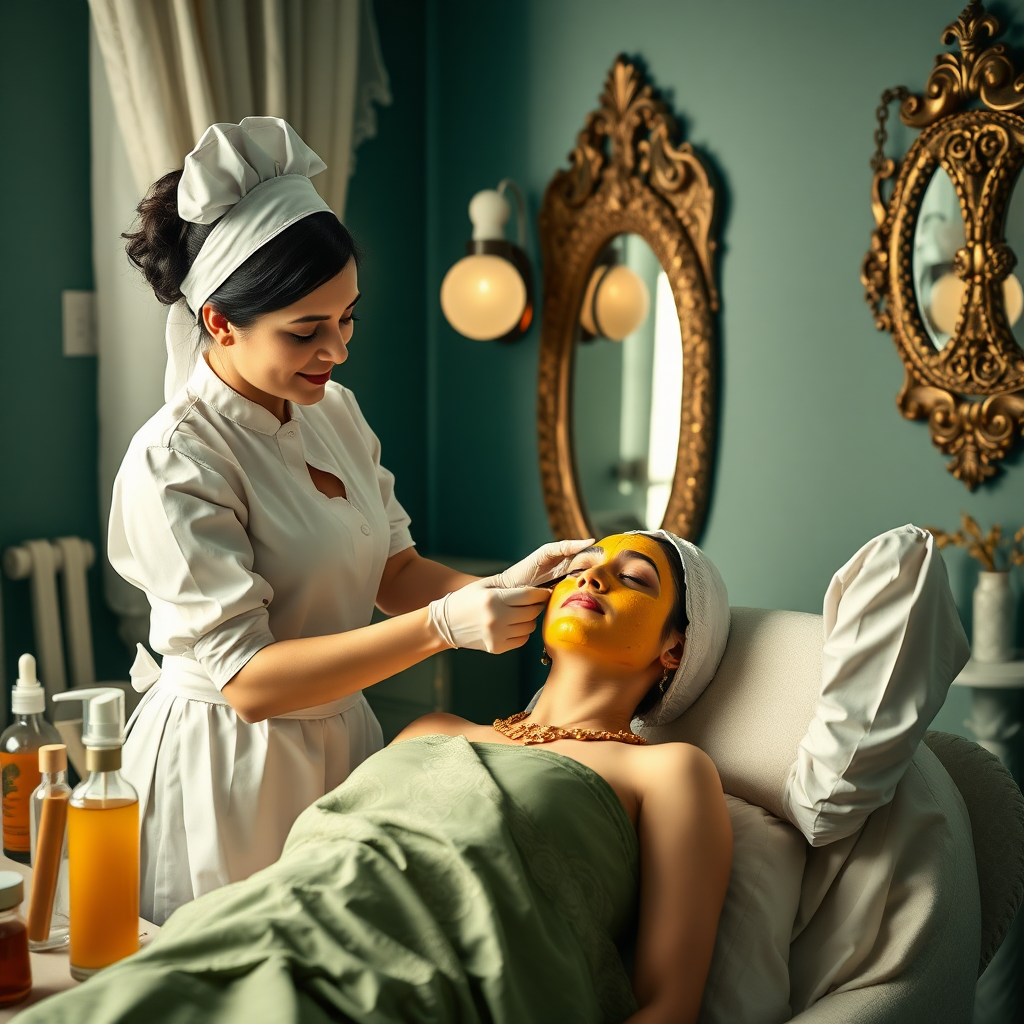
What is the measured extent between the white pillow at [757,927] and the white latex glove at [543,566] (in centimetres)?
45

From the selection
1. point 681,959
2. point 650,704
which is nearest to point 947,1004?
point 681,959

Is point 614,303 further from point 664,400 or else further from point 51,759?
point 51,759

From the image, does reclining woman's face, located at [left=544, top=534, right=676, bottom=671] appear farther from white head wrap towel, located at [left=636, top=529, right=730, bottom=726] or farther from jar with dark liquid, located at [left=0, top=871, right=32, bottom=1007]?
jar with dark liquid, located at [left=0, top=871, right=32, bottom=1007]

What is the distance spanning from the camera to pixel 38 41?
2549 millimetres

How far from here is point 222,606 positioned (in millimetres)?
1457

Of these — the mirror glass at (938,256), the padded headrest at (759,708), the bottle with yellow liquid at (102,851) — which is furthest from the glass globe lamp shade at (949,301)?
the bottle with yellow liquid at (102,851)

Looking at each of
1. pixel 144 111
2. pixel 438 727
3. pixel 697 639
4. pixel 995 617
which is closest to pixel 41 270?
pixel 144 111

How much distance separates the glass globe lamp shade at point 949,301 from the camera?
2.23 meters

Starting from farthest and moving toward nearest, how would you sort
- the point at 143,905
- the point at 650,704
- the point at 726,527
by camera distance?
the point at 726,527
the point at 650,704
the point at 143,905

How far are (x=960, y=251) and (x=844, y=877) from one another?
1381mm

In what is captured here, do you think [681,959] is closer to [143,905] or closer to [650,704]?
[650,704]

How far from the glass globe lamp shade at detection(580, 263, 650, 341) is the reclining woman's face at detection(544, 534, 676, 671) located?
1.30 m

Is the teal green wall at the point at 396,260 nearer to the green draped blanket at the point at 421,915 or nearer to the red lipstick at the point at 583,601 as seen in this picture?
the red lipstick at the point at 583,601

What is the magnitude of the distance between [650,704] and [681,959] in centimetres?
47
